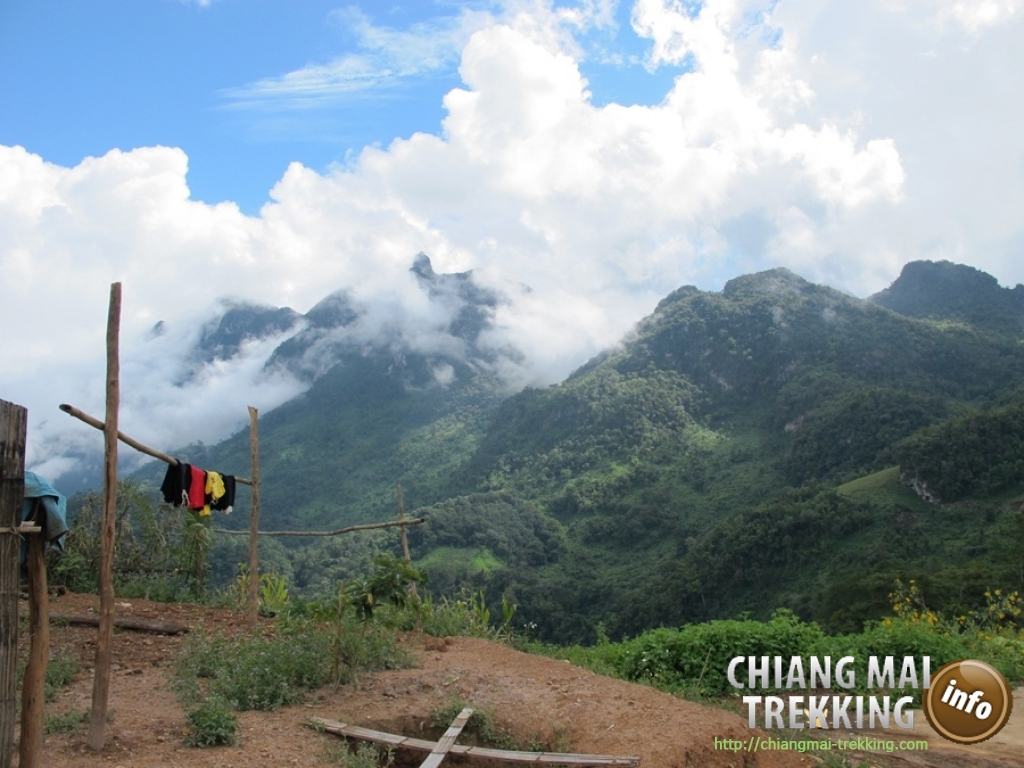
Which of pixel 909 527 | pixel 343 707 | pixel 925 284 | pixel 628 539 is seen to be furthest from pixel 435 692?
pixel 925 284

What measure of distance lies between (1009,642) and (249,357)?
124 meters

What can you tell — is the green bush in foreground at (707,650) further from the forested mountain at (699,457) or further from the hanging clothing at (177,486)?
the forested mountain at (699,457)

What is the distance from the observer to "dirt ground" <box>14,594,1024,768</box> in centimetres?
439

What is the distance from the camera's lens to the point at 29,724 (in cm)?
359

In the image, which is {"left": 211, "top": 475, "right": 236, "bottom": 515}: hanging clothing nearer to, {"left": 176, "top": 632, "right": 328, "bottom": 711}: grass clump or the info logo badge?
{"left": 176, "top": 632, "right": 328, "bottom": 711}: grass clump

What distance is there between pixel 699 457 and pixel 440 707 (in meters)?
61.5

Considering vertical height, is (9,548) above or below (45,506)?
below

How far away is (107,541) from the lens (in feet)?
14.4

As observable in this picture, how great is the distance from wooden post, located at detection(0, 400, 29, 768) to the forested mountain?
69.0ft

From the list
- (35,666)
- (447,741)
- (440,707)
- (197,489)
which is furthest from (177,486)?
(447,741)

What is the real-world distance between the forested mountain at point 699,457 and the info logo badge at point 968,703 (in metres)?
15.3

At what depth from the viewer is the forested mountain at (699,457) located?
1437 inches

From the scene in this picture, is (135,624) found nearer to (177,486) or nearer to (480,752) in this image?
(177,486)

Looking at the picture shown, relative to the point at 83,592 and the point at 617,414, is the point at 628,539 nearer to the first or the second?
the point at 617,414
